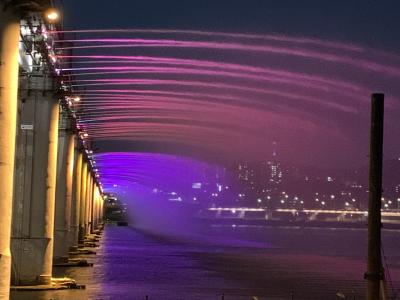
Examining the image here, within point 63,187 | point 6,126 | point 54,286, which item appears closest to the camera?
point 6,126

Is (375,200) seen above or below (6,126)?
below

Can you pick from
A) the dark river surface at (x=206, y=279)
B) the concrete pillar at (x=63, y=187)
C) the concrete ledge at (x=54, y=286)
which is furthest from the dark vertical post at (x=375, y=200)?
the concrete pillar at (x=63, y=187)

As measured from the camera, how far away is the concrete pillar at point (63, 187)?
40.7 m

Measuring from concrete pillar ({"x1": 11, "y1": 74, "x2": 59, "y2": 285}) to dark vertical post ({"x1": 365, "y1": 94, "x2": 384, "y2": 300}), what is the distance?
631 inches

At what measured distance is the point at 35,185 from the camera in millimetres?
30609

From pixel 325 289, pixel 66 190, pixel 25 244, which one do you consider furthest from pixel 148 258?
pixel 25 244

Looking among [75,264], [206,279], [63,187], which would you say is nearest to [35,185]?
[206,279]

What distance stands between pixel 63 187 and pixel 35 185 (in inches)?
421

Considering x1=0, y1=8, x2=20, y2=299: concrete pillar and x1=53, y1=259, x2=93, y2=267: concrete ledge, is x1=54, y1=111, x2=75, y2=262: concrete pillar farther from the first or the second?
x1=0, y1=8, x2=20, y2=299: concrete pillar

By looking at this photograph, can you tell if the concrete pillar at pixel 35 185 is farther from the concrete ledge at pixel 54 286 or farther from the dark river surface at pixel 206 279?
the dark river surface at pixel 206 279

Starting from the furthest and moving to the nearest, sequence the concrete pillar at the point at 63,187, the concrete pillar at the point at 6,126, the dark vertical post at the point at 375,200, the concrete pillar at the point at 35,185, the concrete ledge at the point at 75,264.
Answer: the concrete ledge at the point at 75,264, the concrete pillar at the point at 63,187, the concrete pillar at the point at 35,185, the concrete pillar at the point at 6,126, the dark vertical post at the point at 375,200

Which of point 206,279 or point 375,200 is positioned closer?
point 375,200

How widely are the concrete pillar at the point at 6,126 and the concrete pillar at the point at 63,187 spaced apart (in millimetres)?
20858

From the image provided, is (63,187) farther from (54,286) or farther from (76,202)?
(54,286)
